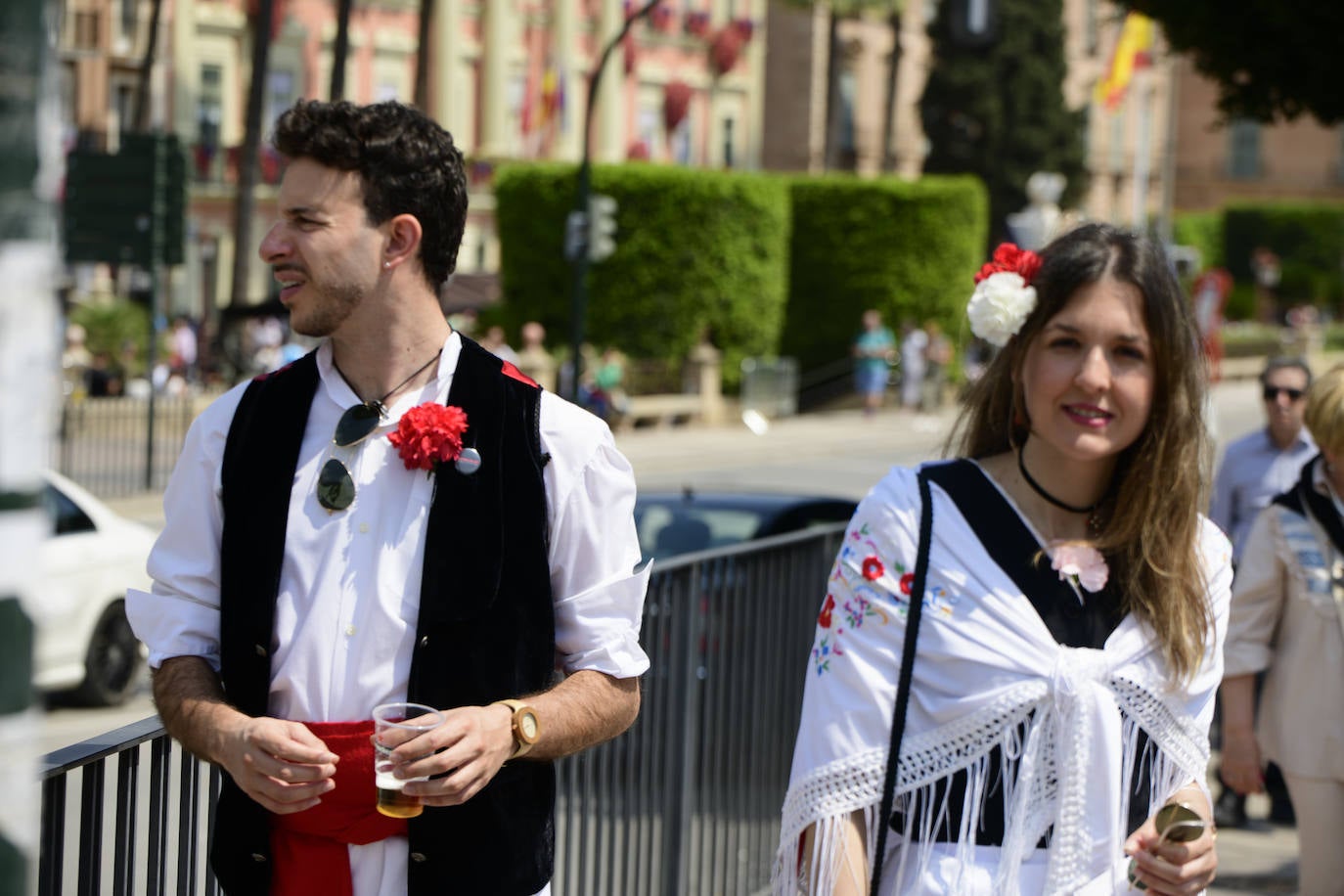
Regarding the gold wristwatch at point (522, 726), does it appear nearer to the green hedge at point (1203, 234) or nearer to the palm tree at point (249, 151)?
the palm tree at point (249, 151)

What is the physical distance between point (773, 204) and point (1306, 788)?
30189mm

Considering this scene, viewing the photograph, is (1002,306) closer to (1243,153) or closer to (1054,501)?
(1054,501)

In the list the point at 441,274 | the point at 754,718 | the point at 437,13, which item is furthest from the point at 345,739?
the point at 437,13

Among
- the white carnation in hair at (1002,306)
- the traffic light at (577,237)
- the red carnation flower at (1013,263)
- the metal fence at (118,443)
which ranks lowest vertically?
the metal fence at (118,443)

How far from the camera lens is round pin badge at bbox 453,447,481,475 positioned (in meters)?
2.64

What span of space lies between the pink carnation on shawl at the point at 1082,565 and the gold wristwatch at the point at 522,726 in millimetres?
965

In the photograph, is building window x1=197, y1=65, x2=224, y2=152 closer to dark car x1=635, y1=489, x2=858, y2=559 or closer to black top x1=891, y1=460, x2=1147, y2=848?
dark car x1=635, y1=489, x2=858, y2=559

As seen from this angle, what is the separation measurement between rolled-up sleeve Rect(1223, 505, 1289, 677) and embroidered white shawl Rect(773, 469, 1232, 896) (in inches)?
87.6

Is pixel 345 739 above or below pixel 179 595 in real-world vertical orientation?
below

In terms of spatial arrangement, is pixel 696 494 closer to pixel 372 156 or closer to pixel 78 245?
pixel 372 156

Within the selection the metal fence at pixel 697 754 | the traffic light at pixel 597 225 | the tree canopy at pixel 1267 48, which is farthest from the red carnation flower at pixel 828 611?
the traffic light at pixel 597 225

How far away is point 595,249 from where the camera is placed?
85.4 ft

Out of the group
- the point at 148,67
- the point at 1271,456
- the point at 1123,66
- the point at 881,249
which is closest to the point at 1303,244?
the point at 1123,66

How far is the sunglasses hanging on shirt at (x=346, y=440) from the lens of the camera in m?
2.62
